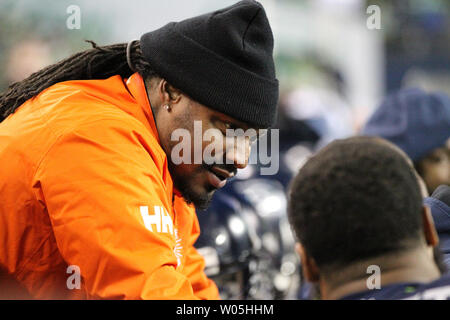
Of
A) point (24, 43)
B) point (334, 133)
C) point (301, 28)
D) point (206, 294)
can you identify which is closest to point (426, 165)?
point (206, 294)

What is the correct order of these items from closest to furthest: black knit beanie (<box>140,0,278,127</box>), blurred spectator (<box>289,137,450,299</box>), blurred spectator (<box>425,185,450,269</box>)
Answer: blurred spectator (<box>289,137,450,299</box>) → blurred spectator (<box>425,185,450,269</box>) → black knit beanie (<box>140,0,278,127</box>)

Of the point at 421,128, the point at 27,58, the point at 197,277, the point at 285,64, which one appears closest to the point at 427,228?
the point at 197,277

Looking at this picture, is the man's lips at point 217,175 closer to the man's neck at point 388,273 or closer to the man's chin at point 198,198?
the man's chin at point 198,198

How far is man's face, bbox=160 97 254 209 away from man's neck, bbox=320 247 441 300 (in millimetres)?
936

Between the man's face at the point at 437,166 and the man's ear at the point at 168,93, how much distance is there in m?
2.02

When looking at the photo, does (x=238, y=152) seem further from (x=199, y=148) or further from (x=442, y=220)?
(x=442, y=220)

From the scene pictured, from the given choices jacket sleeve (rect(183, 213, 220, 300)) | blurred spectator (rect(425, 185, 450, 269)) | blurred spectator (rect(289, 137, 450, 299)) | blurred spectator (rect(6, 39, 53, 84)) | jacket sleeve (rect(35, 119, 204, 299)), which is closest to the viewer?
blurred spectator (rect(289, 137, 450, 299))

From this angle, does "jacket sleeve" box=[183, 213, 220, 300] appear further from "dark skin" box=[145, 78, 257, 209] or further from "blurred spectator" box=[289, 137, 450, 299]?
"blurred spectator" box=[289, 137, 450, 299]

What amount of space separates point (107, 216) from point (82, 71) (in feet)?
3.05

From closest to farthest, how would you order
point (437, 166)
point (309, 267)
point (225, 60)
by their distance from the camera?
point (309, 267) < point (225, 60) < point (437, 166)

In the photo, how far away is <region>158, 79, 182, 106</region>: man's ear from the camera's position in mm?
2842

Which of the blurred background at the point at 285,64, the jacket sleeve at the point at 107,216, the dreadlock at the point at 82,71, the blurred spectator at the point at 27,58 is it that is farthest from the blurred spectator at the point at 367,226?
the blurred spectator at the point at 27,58

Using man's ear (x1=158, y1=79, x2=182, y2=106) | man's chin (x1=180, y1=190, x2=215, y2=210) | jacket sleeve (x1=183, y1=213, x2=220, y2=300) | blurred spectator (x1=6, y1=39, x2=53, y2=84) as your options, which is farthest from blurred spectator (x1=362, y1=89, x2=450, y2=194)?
blurred spectator (x1=6, y1=39, x2=53, y2=84)

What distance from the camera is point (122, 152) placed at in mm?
2439
